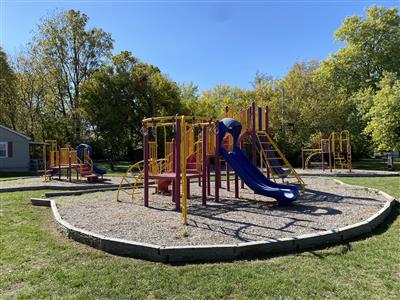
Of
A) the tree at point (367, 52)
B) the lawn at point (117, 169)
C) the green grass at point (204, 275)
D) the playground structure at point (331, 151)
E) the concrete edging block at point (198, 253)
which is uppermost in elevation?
the tree at point (367, 52)

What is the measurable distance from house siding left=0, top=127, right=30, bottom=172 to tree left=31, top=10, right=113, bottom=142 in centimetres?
648

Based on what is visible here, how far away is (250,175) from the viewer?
9531 millimetres

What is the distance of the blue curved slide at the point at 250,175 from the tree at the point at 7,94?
99.7 ft

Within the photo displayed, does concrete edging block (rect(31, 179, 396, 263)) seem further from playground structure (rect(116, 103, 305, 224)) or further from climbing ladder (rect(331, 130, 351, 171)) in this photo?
climbing ladder (rect(331, 130, 351, 171))

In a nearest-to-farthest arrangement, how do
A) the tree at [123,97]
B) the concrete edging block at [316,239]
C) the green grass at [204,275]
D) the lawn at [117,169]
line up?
the green grass at [204,275] < the concrete edging block at [316,239] < the lawn at [117,169] < the tree at [123,97]

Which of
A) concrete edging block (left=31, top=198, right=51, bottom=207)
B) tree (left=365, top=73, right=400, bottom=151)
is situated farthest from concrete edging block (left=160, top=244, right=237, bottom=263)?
tree (left=365, top=73, right=400, bottom=151)

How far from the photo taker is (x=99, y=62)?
37281 millimetres

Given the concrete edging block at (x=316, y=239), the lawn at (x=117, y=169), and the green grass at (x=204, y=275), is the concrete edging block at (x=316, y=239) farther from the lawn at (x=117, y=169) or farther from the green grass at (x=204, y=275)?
the lawn at (x=117, y=169)

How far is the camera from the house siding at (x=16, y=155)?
27.4m

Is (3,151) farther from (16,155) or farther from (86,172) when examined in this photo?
(86,172)

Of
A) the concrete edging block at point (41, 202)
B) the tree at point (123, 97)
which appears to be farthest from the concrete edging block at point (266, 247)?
the tree at point (123, 97)

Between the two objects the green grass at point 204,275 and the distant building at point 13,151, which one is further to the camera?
the distant building at point 13,151

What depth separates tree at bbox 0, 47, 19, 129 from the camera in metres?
33.1

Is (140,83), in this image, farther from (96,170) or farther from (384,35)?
(384,35)
